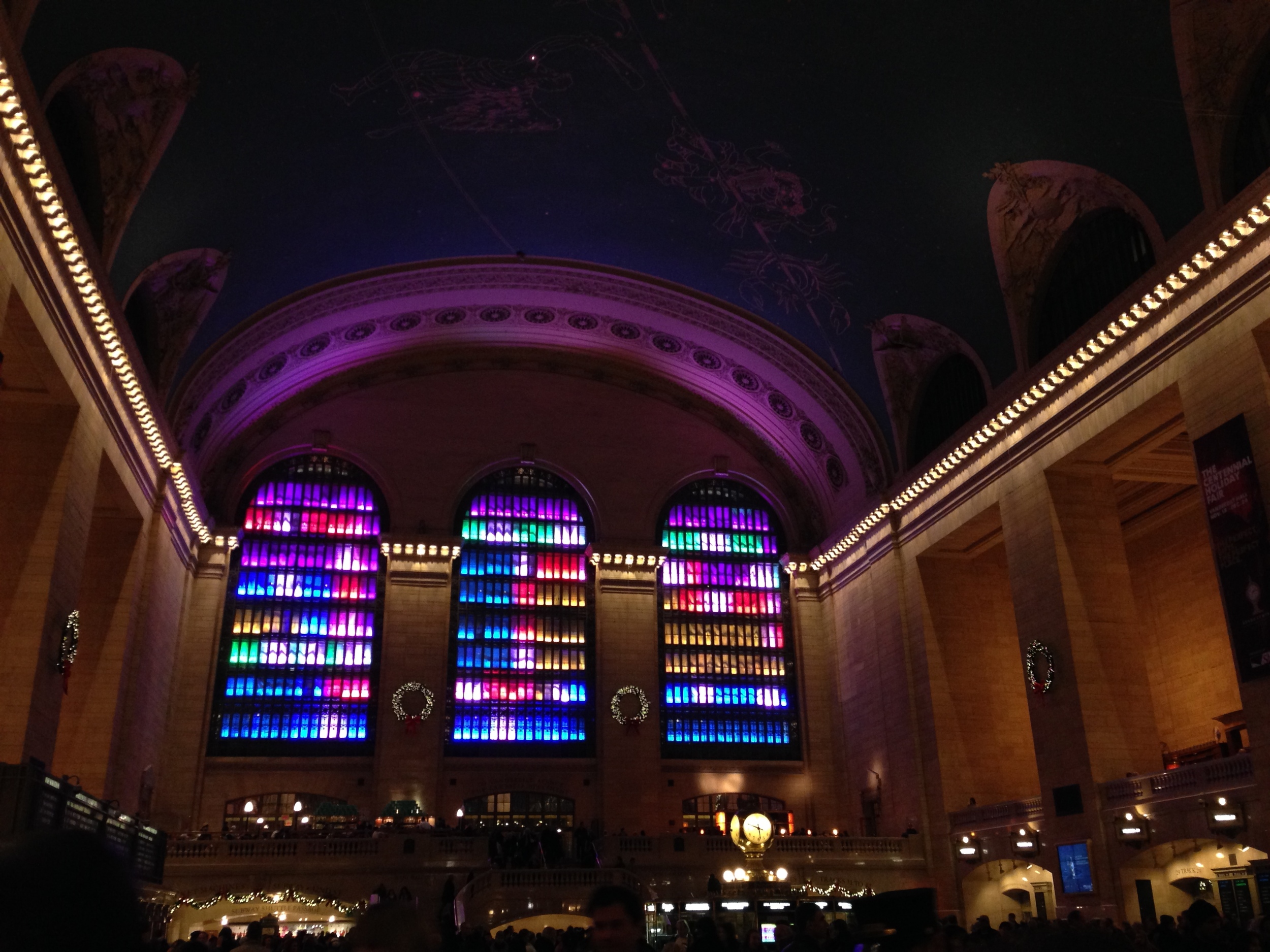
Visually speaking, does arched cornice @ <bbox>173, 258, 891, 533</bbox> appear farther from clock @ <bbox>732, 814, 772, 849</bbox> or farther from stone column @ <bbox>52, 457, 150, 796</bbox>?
clock @ <bbox>732, 814, 772, 849</bbox>

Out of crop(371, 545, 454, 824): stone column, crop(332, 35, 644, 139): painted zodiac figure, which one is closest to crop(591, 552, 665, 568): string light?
crop(371, 545, 454, 824): stone column

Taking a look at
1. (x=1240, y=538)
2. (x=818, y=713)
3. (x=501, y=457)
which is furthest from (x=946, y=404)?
(x=501, y=457)

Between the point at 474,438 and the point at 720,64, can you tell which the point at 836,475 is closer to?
the point at 474,438

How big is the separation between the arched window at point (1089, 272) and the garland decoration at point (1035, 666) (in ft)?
19.7

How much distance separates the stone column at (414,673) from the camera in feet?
95.0

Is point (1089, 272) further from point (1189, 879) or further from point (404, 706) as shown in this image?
point (404, 706)

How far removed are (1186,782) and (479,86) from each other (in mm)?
17875

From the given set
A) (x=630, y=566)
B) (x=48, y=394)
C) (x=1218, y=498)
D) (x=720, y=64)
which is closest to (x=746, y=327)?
(x=630, y=566)

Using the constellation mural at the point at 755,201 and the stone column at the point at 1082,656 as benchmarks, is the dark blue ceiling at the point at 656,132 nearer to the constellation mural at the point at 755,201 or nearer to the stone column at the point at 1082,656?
the constellation mural at the point at 755,201

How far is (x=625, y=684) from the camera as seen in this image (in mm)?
A: 31078

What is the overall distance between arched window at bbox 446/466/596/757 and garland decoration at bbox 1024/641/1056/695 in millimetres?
13035

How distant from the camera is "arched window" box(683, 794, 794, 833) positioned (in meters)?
30.2

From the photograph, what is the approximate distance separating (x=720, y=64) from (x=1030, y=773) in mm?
17543

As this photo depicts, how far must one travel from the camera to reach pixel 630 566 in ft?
106
